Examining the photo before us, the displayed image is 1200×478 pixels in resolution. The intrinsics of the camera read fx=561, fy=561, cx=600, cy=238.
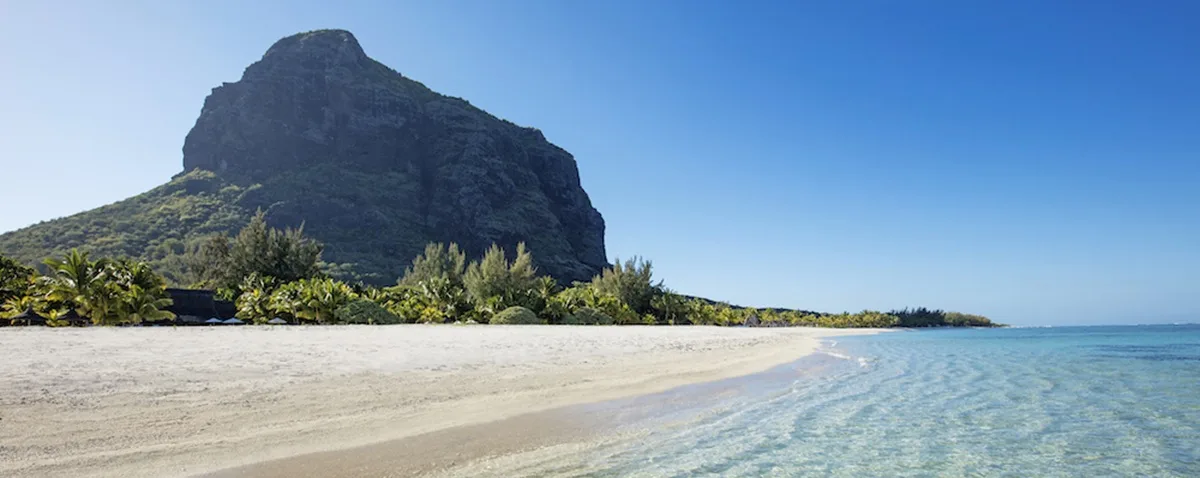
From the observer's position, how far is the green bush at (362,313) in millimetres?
29281

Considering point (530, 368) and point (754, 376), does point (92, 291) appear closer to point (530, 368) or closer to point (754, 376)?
point (530, 368)

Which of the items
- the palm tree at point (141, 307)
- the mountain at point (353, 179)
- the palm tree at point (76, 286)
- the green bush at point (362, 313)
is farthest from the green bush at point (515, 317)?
the mountain at point (353, 179)

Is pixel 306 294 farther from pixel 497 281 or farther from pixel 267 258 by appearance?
pixel 267 258

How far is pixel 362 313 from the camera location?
96.8ft

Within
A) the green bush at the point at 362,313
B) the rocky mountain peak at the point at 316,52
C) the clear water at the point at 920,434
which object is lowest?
the clear water at the point at 920,434

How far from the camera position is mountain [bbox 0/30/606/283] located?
320 ft

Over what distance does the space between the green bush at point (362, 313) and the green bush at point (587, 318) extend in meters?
12.0

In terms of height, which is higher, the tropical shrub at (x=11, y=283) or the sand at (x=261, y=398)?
the tropical shrub at (x=11, y=283)

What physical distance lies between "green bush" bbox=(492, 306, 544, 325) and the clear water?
21602 mm

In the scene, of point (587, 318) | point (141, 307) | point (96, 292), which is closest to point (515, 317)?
point (587, 318)

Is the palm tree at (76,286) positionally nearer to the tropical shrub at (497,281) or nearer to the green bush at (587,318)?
the tropical shrub at (497,281)

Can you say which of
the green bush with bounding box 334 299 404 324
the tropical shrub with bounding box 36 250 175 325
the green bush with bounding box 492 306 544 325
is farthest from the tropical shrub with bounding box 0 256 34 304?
the green bush with bounding box 492 306 544 325

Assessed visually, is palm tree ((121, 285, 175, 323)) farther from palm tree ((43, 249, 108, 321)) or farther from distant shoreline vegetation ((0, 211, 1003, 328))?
palm tree ((43, 249, 108, 321))

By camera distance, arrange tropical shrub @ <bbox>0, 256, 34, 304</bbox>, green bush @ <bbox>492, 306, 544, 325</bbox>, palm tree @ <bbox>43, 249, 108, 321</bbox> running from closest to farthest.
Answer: palm tree @ <bbox>43, 249, 108, 321</bbox>
tropical shrub @ <bbox>0, 256, 34, 304</bbox>
green bush @ <bbox>492, 306, 544, 325</bbox>
